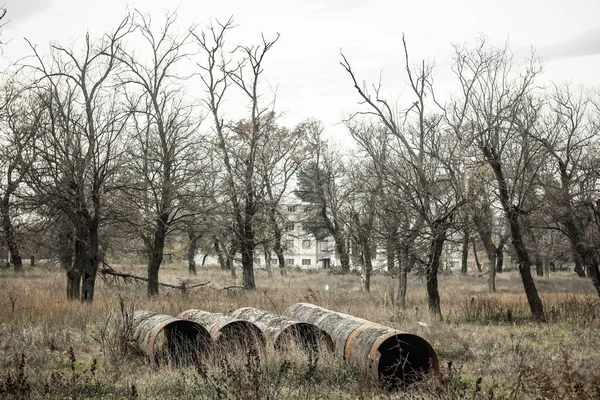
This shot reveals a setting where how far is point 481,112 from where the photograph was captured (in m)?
16.6

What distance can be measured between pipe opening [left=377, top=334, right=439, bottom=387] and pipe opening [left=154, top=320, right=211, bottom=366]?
2.61 m

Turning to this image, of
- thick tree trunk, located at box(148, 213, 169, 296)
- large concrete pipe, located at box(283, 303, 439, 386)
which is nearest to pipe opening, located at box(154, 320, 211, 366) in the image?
large concrete pipe, located at box(283, 303, 439, 386)

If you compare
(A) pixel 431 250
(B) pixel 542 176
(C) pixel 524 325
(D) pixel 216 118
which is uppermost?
(D) pixel 216 118

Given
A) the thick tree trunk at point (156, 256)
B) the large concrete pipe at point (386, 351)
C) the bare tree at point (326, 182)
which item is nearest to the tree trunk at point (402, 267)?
the large concrete pipe at point (386, 351)

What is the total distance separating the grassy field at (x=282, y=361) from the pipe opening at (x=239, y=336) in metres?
0.51

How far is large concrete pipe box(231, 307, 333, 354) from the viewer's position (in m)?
9.43

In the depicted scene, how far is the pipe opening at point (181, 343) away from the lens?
912 cm

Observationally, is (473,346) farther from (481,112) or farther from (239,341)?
(481,112)

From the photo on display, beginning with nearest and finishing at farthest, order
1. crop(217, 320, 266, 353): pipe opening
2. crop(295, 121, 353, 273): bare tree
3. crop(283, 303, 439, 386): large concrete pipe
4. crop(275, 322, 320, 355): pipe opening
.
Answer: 1. crop(283, 303, 439, 386): large concrete pipe
2. crop(275, 322, 320, 355): pipe opening
3. crop(217, 320, 266, 353): pipe opening
4. crop(295, 121, 353, 273): bare tree

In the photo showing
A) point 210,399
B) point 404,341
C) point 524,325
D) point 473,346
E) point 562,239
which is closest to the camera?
point 210,399

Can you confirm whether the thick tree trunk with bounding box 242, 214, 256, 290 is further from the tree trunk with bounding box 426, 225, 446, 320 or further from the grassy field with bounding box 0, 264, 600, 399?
the tree trunk with bounding box 426, 225, 446, 320

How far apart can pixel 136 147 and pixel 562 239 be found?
23.2 metres

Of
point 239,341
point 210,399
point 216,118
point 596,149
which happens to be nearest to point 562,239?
point 596,149

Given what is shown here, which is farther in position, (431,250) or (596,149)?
(596,149)
